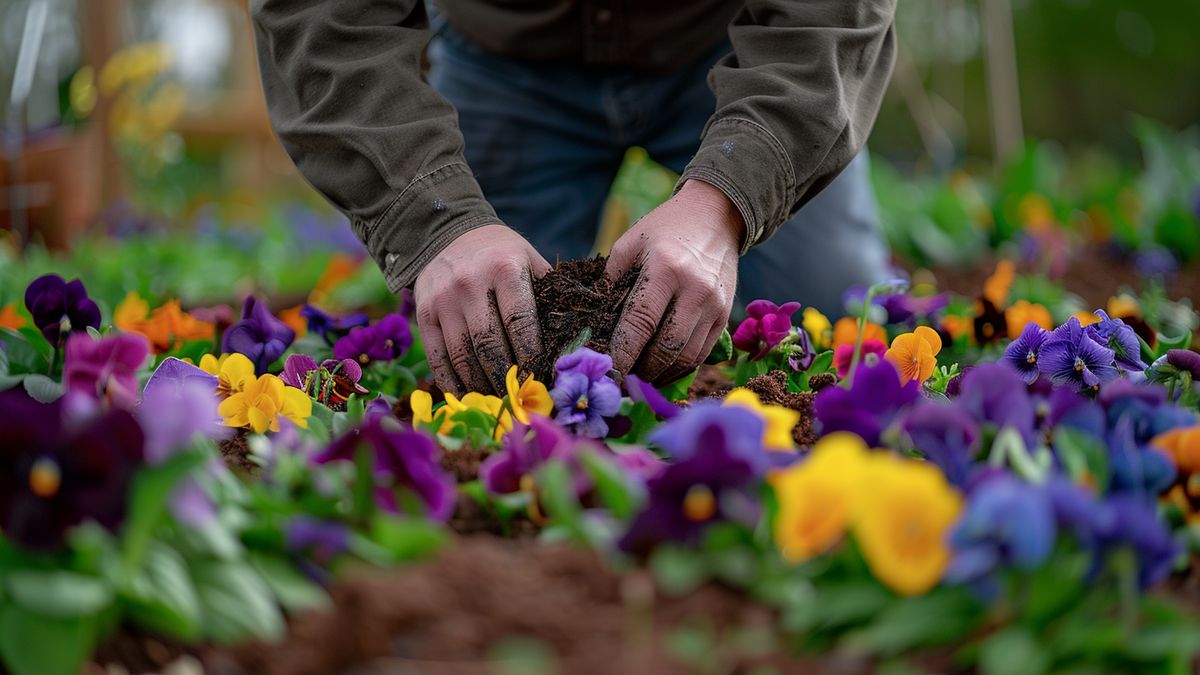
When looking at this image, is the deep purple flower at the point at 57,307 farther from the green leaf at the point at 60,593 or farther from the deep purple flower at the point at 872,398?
the deep purple flower at the point at 872,398

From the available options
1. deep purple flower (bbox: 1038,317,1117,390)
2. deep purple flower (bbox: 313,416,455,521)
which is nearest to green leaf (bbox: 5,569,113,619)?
deep purple flower (bbox: 313,416,455,521)

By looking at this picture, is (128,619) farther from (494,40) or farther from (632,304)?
(494,40)

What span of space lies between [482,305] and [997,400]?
699 millimetres

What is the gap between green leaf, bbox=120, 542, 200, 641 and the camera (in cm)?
86

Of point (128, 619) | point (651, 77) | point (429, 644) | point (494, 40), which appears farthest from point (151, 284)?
point (429, 644)

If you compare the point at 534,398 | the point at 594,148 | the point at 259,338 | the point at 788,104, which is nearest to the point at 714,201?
the point at 788,104

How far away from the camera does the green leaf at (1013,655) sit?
0.81 meters

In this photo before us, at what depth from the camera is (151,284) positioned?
9.66 feet

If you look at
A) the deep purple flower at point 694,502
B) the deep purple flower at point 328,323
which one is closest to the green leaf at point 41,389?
the deep purple flower at point 328,323

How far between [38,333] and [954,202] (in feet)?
9.84

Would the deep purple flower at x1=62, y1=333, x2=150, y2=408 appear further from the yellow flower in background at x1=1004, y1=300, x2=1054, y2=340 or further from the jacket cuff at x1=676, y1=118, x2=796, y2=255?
the yellow flower in background at x1=1004, y1=300, x2=1054, y2=340

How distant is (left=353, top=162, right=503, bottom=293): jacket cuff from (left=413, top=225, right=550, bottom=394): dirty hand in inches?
1.1

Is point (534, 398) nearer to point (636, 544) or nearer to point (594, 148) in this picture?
point (636, 544)

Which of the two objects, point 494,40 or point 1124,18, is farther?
point 1124,18
